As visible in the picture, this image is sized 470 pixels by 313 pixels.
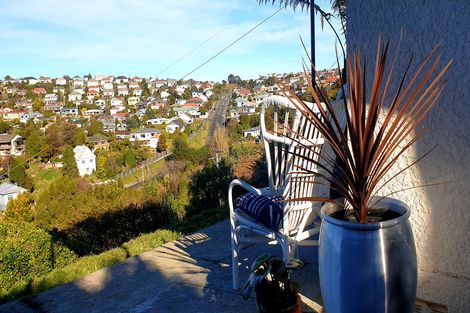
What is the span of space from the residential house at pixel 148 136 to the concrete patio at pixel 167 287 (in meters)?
45.2

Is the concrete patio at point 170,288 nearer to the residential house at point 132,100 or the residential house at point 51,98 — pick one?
the residential house at point 132,100

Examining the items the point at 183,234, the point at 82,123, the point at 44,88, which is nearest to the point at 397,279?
the point at 183,234

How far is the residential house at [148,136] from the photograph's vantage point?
4831cm

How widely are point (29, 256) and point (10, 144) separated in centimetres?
4564

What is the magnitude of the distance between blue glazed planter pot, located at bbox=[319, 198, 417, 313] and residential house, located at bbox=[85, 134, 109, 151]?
48.9 m

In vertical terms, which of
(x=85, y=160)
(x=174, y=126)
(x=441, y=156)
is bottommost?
(x=85, y=160)

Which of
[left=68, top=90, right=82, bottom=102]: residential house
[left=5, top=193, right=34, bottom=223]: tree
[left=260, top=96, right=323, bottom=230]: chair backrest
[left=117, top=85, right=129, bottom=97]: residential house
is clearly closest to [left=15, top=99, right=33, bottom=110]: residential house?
[left=68, top=90, right=82, bottom=102]: residential house

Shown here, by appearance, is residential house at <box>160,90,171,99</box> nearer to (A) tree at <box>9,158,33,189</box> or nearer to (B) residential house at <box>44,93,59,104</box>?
(B) residential house at <box>44,93,59,104</box>

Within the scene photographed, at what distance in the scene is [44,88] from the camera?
3529 inches

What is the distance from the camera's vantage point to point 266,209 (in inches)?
83.5

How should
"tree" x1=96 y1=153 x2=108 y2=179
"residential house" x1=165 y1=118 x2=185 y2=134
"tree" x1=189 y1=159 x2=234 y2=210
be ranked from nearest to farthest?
"tree" x1=189 y1=159 x2=234 y2=210 → "tree" x1=96 y1=153 x2=108 y2=179 → "residential house" x1=165 y1=118 x2=185 y2=134

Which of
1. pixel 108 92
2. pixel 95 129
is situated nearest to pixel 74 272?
pixel 95 129

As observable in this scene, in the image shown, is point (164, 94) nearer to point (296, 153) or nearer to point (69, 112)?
point (69, 112)

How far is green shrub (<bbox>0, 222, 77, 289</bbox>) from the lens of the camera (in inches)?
270
